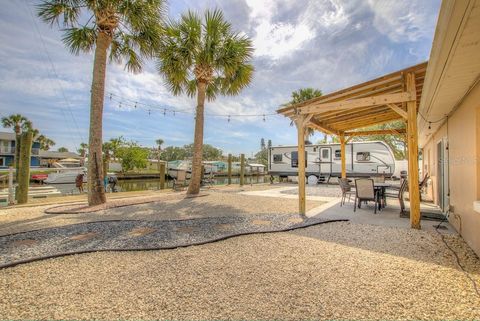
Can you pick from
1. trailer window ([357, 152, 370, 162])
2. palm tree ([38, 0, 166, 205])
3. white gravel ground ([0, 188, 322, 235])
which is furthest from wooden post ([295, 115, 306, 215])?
trailer window ([357, 152, 370, 162])

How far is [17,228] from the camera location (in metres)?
4.30

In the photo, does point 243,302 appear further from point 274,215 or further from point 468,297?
point 274,215

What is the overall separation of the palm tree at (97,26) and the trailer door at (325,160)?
1204cm

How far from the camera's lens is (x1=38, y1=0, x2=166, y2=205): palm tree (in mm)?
6285

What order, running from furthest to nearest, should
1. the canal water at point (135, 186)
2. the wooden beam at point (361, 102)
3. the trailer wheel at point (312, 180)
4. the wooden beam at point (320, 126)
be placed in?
1. the trailer wheel at point (312, 180)
2. the canal water at point (135, 186)
3. the wooden beam at point (320, 126)
4. the wooden beam at point (361, 102)

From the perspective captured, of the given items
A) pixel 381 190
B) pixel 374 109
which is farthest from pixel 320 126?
pixel 381 190

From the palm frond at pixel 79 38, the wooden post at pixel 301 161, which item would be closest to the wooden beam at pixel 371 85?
the wooden post at pixel 301 161

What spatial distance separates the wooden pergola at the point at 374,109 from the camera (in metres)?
4.45

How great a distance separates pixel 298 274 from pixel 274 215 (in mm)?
3142

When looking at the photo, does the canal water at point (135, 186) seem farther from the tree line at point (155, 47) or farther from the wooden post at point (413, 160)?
the wooden post at point (413, 160)

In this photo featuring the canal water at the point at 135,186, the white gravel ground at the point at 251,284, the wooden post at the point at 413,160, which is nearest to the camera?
the white gravel ground at the point at 251,284

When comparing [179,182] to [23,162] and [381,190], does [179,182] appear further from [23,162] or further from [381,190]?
[381,190]

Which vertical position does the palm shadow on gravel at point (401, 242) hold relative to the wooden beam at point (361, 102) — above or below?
below

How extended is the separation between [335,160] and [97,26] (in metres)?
13.7
